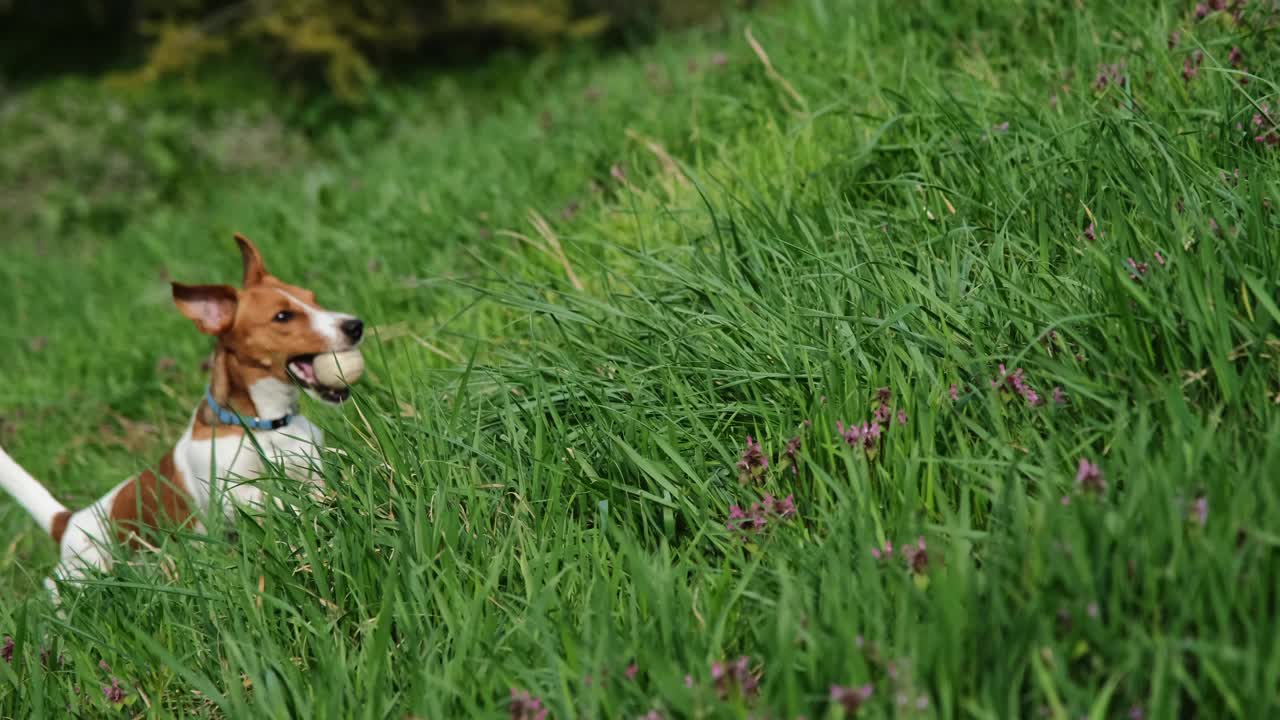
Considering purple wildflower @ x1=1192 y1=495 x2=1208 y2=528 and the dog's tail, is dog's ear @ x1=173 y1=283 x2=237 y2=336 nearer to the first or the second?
the dog's tail

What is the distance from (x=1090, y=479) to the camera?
1823 millimetres

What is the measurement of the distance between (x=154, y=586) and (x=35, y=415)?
293 centimetres

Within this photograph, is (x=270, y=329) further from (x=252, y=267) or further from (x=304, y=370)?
(x=252, y=267)

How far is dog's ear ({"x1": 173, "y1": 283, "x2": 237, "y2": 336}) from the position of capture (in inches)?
137

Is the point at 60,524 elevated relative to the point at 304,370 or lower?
lower

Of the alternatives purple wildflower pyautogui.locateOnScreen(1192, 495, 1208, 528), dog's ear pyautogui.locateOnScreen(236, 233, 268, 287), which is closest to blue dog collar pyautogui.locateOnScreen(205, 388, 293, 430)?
dog's ear pyautogui.locateOnScreen(236, 233, 268, 287)

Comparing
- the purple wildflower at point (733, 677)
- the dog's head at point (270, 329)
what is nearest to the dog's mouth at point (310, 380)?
the dog's head at point (270, 329)

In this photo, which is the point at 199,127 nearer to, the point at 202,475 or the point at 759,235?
the point at 202,475

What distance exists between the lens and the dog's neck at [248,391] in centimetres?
355

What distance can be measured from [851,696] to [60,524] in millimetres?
2804

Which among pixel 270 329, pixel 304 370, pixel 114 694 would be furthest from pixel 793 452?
pixel 270 329

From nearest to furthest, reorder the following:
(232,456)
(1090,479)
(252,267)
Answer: (1090,479), (232,456), (252,267)

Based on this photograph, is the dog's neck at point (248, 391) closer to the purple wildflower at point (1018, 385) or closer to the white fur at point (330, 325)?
the white fur at point (330, 325)

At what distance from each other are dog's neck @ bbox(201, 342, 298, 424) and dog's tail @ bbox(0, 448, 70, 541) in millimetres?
553
